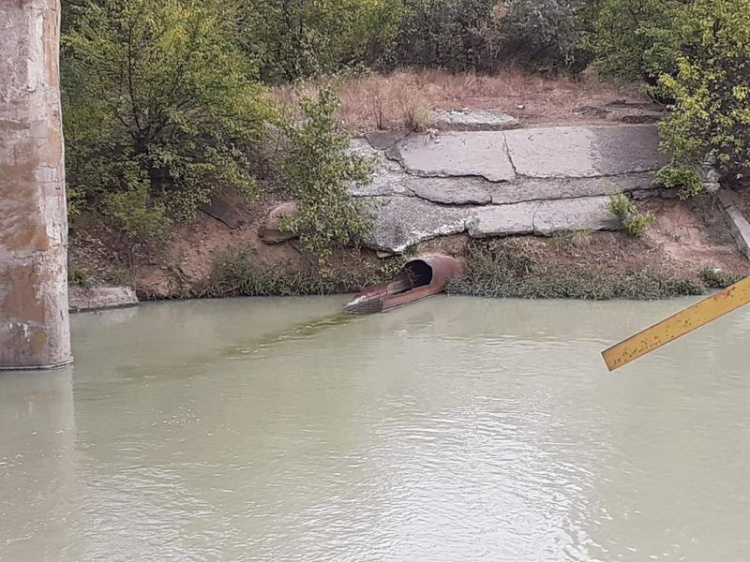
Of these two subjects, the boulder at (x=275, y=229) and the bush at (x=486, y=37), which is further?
the bush at (x=486, y=37)

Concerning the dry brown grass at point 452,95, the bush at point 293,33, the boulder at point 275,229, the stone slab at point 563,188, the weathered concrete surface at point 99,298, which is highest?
the bush at point 293,33

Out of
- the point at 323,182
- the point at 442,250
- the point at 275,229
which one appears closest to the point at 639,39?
the point at 442,250

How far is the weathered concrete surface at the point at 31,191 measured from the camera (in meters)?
8.23

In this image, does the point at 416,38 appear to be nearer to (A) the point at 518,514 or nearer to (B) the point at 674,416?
(B) the point at 674,416

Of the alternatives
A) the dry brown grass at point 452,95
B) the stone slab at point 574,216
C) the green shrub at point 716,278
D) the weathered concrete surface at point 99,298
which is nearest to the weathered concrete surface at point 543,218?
the stone slab at point 574,216

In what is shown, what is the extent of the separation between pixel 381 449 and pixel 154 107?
9313 millimetres

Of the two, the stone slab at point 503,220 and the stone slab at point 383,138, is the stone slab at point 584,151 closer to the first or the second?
the stone slab at point 503,220

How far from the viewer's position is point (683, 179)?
13.9 metres

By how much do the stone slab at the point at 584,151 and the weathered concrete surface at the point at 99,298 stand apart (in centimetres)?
686

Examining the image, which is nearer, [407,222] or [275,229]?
[407,222]

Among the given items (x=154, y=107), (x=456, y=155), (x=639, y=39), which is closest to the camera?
(x=154, y=107)

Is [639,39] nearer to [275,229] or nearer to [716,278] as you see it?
[716,278]

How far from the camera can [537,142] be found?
15.1 metres

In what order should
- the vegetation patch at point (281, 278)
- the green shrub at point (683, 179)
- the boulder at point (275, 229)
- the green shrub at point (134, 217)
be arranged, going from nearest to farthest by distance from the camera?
1. the green shrub at point (134, 217)
2. the vegetation patch at point (281, 278)
3. the boulder at point (275, 229)
4. the green shrub at point (683, 179)
